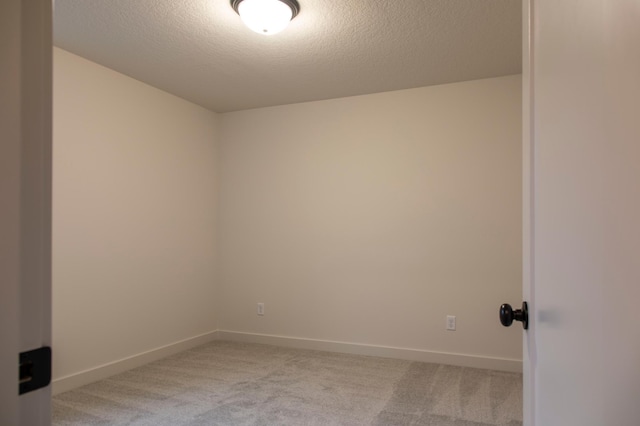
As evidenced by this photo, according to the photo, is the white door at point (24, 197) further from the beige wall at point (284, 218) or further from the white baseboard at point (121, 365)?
the white baseboard at point (121, 365)

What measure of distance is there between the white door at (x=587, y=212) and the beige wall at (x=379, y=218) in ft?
8.45

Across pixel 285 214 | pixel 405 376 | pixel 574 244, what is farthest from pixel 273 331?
pixel 574 244

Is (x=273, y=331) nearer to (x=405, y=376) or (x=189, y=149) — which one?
(x=405, y=376)

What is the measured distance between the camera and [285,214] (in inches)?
161

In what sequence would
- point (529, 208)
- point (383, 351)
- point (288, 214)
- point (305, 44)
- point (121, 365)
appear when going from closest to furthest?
point (529, 208) → point (305, 44) → point (121, 365) → point (383, 351) → point (288, 214)

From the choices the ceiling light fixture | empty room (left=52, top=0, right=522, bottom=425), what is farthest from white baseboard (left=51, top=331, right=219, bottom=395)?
the ceiling light fixture

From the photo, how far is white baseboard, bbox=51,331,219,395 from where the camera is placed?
2.80 m

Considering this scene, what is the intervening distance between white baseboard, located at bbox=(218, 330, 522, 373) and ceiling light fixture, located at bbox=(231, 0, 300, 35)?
2755 millimetres

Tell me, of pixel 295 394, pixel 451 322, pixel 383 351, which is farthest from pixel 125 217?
pixel 451 322

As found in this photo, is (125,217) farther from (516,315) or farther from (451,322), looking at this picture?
(516,315)

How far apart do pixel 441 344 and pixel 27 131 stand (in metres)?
3.47

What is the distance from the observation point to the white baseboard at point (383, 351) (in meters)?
3.26

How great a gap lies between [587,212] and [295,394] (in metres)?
2.57

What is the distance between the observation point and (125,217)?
3309 millimetres
